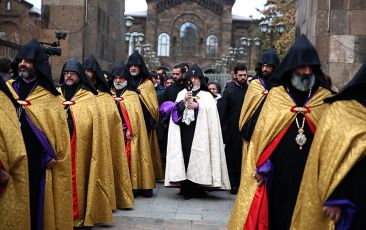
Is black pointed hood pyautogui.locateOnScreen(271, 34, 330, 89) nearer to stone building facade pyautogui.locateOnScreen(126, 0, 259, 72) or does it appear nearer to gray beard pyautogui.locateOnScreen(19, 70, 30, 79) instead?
gray beard pyautogui.locateOnScreen(19, 70, 30, 79)

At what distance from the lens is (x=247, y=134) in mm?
7543

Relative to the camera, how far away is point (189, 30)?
7212 cm

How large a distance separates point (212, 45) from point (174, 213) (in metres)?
64.4

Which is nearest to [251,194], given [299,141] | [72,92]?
[299,141]

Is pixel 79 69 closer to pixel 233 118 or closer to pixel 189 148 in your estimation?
pixel 189 148

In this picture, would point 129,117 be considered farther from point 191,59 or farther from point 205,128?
point 191,59

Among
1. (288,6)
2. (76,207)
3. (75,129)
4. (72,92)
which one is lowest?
(76,207)

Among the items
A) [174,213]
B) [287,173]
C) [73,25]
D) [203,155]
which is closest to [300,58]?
[287,173]

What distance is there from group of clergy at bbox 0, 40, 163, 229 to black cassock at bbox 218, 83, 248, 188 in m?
1.27

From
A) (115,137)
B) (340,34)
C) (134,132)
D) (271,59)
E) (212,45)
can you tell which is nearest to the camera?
(271,59)

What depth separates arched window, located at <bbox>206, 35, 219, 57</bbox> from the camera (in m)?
A: 71.2

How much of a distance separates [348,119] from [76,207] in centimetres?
383

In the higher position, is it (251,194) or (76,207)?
(251,194)

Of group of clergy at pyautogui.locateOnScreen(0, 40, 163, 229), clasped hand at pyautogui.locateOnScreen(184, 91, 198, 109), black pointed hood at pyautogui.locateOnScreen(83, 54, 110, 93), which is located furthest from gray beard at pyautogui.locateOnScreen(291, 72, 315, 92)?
clasped hand at pyautogui.locateOnScreen(184, 91, 198, 109)
